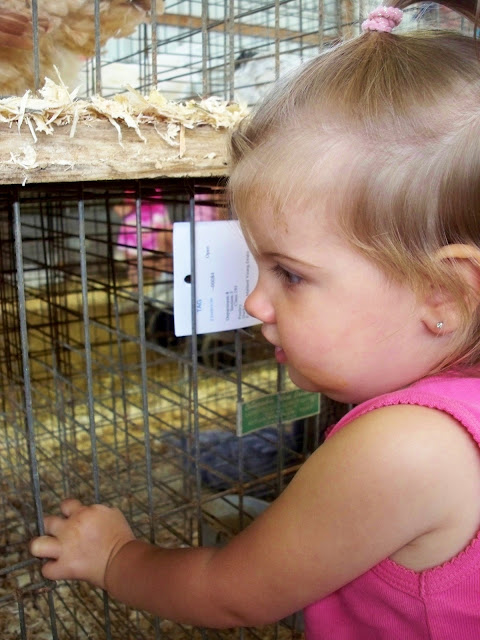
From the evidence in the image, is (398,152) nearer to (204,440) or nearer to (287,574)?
(287,574)

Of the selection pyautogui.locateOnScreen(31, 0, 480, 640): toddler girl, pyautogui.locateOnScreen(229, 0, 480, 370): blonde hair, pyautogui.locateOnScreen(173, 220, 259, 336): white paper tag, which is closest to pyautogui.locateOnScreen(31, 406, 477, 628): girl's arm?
pyautogui.locateOnScreen(31, 0, 480, 640): toddler girl

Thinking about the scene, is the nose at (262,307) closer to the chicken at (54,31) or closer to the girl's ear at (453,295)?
the girl's ear at (453,295)

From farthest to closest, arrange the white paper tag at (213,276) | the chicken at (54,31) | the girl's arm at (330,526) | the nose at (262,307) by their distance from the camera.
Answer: the chicken at (54,31) < the white paper tag at (213,276) < the nose at (262,307) < the girl's arm at (330,526)

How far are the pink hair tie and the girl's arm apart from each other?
352 mm

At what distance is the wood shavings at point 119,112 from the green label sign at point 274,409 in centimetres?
35

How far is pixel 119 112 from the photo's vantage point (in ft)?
1.94

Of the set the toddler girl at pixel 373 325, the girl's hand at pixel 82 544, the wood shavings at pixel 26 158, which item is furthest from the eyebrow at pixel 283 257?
the girl's hand at pixel 82 544

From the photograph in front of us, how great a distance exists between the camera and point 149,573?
624 mm

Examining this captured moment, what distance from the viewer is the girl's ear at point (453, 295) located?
1.74 ft

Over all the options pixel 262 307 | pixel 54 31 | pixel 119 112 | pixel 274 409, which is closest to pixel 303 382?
pixel 262 307

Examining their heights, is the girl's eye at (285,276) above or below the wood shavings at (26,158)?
below

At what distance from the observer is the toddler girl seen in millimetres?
516

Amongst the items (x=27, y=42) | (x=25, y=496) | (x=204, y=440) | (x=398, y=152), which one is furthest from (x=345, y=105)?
(x=204, y=440)

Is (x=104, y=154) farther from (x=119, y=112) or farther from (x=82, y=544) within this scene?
(x=82, y=544)
